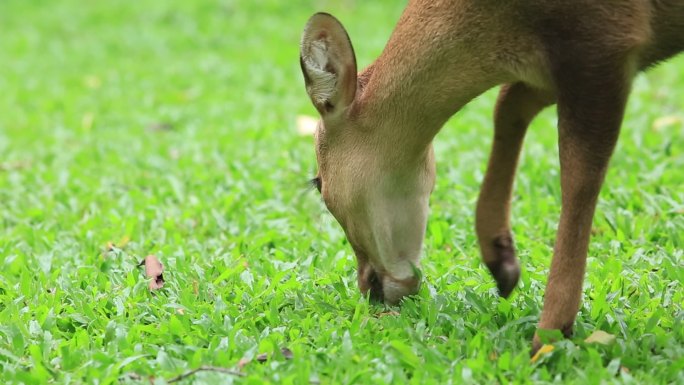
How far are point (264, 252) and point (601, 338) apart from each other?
6.83 feet

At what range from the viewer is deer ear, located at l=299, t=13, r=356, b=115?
3.86 m

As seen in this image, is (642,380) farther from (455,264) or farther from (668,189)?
(668,189)

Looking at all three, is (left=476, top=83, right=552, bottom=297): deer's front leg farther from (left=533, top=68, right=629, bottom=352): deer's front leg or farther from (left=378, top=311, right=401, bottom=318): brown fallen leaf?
(left=533, top=68, right=629, bottom=352): deer's front leg

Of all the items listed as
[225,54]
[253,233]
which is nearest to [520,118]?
[253,233]

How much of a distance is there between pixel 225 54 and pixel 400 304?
8.07 meters

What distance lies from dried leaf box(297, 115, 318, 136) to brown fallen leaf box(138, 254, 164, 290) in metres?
3.14

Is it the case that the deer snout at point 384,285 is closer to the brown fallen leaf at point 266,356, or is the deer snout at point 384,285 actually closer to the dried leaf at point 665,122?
the brown fallen leaf at point 266,356


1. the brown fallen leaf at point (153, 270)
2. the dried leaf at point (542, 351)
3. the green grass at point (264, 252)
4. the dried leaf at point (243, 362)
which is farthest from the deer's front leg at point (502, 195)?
the brown fallen leaf at point (153, 270)

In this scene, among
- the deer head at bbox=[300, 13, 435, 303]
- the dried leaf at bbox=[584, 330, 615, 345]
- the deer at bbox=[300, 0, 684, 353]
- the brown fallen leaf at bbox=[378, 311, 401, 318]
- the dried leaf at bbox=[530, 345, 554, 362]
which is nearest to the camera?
the deer at bbox=[300, 0, 684, 353]

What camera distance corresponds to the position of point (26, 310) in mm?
4438

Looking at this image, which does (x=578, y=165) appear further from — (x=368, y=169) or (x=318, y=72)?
(x=318, y=72)

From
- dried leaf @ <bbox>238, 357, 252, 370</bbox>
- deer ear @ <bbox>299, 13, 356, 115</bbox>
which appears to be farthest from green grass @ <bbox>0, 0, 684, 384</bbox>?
deer ear @ <bbox>299, 13, 356, 115</bbox>

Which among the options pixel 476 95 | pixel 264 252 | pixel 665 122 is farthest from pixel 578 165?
pixel 665 122

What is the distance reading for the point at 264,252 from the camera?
17.5 ft
